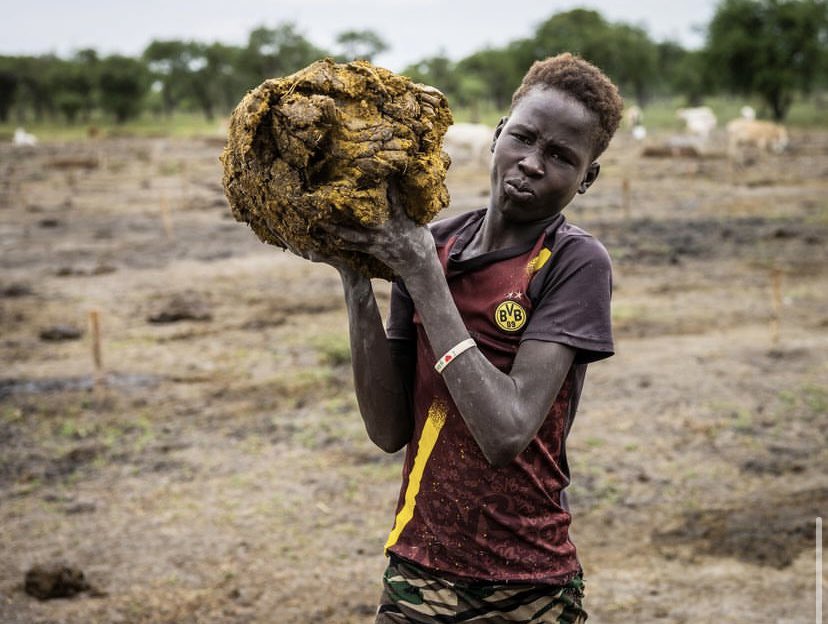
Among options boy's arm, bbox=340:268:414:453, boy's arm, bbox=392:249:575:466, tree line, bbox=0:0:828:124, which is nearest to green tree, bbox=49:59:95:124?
tree line, bbox=0:0:828:124

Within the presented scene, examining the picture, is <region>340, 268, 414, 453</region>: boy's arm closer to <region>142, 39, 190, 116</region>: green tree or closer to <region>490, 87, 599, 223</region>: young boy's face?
<region>490, 87, 599, 223</region>: young boy's face

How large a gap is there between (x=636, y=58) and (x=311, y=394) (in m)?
46.7

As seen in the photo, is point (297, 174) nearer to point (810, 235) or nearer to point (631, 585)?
point (631, 585)

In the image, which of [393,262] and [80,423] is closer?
[393,262]

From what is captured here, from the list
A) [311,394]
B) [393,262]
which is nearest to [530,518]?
[393,262]

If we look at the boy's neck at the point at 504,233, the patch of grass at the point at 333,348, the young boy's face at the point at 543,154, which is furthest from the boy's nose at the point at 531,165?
the patch of grass at the point at 333,348

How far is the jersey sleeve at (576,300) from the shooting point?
60.1 inches

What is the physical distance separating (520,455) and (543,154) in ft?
1.70

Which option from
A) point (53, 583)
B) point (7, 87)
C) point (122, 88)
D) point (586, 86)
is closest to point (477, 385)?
point (586, 86)

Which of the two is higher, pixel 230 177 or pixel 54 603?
pixel 230 177

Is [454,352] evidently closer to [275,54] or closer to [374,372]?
[374,372]

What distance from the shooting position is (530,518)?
1.64 meters

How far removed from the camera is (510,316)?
159 cm

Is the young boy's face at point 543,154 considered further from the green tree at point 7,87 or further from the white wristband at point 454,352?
the green tree at point 7,87
